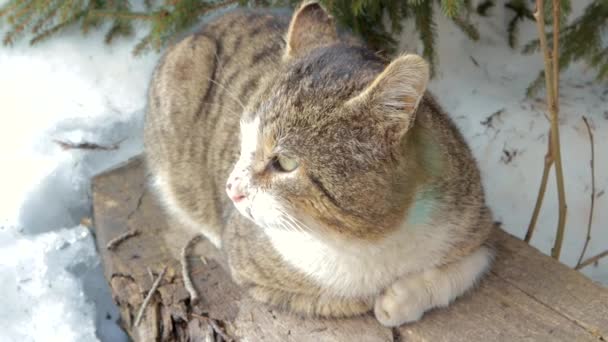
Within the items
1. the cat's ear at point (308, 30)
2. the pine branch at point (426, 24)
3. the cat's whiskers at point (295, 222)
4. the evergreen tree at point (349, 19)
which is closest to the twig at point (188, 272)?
the cat's whiskers at point (295, 222)

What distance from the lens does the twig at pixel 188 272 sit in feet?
7.73

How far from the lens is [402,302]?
1.95 m

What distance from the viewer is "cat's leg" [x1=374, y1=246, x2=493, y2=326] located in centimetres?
196

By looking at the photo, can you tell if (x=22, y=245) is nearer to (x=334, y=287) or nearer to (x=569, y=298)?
(x=334, y=287)

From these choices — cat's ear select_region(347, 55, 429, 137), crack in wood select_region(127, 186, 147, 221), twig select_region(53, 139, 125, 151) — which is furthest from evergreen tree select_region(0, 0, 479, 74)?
cat's ear select_region(347, 55, 429, 137)

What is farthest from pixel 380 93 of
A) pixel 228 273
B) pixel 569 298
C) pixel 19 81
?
pixel 19 81

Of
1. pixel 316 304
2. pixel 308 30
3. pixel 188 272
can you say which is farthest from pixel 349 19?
pixel 316 304

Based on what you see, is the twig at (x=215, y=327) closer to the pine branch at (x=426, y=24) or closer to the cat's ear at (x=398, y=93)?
the cat's ear at (x=398, y=93)

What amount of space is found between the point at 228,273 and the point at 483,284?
0.96 meters

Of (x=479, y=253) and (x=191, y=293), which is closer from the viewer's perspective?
(x=479, y=253)

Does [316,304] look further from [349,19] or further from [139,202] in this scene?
[349,19]

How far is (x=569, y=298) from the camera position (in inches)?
81.1

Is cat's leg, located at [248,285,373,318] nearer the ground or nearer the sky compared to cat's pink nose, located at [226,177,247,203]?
nearer the ground

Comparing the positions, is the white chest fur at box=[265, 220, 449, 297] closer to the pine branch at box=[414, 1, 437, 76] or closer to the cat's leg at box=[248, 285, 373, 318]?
the cat's leg at box=[248, 285, 373, 318]
